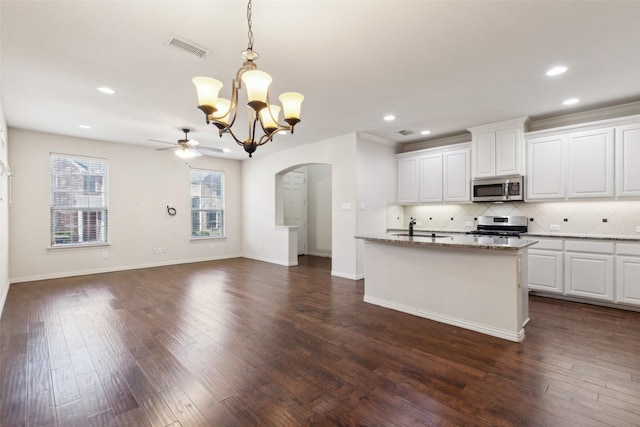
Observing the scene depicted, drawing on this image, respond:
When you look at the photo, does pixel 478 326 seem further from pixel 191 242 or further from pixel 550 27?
pixel 191 242

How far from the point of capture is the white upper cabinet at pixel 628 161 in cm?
377

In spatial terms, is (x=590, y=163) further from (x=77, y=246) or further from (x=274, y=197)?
(x=77, y=246)

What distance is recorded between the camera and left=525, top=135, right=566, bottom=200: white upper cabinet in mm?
4293

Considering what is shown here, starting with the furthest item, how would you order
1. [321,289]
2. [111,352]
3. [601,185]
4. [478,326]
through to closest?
[321,289]
[601,185]
[478,326]
[111,352]

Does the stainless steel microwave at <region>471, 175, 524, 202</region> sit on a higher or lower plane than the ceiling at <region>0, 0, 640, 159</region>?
lower

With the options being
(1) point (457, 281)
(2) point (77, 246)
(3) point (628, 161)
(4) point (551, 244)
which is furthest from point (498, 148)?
(2) point (77, 246)

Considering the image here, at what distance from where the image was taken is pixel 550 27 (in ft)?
7.64

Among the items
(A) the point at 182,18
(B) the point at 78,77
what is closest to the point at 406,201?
(A) the point at 182,18

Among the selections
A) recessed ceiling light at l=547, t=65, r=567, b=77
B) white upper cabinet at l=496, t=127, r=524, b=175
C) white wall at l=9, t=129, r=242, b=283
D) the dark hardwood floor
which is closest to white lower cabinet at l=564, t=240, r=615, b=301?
the dark hardwood floor

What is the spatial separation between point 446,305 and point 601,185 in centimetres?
283

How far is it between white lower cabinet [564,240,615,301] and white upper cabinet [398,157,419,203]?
101 inches

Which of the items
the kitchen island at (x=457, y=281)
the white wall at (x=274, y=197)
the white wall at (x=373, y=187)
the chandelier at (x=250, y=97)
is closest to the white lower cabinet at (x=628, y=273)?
the kitchen island at (x=457, y=281)

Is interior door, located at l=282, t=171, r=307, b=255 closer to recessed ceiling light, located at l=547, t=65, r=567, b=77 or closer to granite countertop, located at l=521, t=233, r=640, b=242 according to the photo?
granite countertop, located at l=521, t=233, r=640, b=242

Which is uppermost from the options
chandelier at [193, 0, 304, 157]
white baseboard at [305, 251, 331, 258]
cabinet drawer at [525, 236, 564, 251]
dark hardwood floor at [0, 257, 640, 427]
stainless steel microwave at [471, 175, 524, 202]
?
chandelier at [193, 0, 304, 157]
